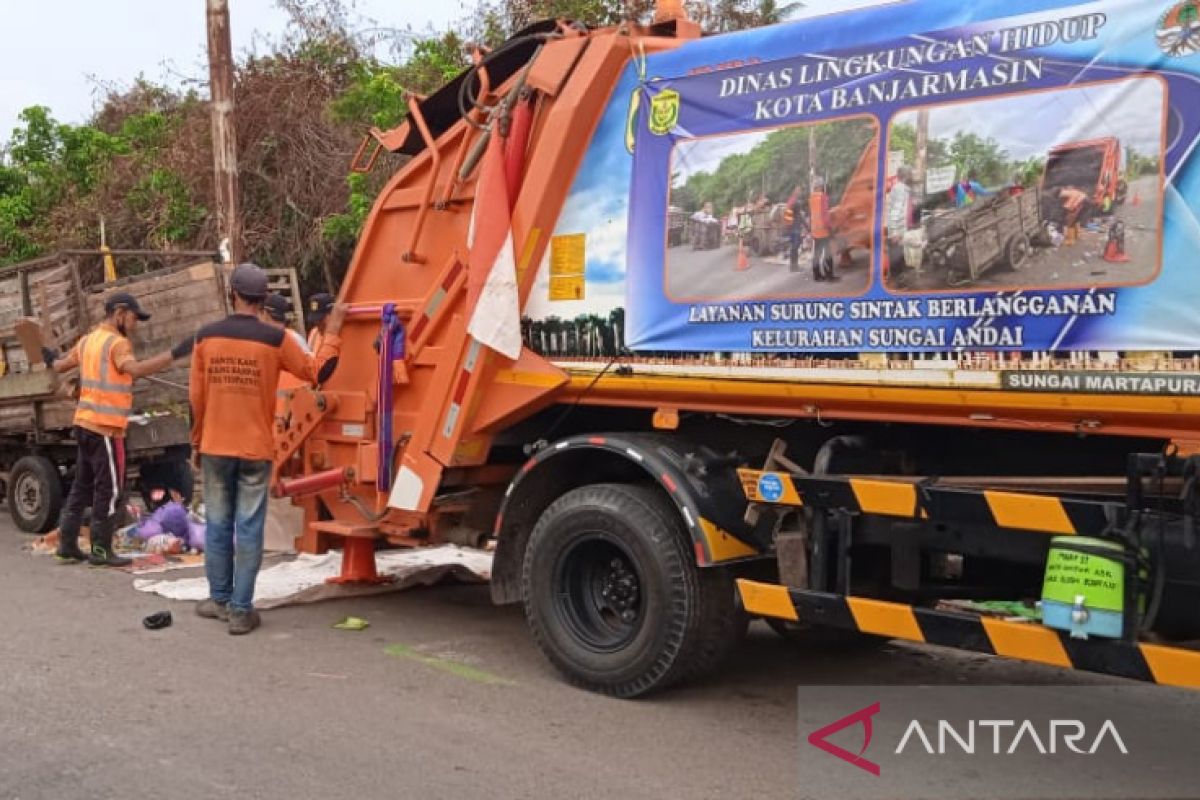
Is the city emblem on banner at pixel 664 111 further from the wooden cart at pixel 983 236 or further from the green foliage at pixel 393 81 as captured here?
the green foliage at pixel 393 81

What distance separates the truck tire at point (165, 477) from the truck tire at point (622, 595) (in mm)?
4923

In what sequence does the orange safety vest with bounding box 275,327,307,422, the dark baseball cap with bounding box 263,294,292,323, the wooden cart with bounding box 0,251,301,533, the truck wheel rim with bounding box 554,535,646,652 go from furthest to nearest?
the wooden cart with bounding box 0,251,301,533, the dark baseball cap with bounding box 263,294,292,323, the orange safety vest with bounding box 275,327,307,422, the truck wheel rim with bounding box 554,535,646,652

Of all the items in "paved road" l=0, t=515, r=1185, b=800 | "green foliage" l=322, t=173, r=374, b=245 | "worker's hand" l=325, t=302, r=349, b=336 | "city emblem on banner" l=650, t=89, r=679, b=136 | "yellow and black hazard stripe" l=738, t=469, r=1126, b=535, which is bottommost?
"paved road" l=0, t=515, r=1185, b=800

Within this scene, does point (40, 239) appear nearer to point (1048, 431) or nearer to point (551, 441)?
point (551, 441)

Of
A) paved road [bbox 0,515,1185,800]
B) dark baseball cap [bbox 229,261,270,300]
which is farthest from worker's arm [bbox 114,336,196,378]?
paved road [bbox 0,515,1185,800]

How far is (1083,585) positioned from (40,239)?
1585 centimetres

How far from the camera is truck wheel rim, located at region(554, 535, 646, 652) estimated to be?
15.3 feet

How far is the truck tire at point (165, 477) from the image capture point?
8836mm

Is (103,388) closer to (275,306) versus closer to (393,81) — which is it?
(275,306)

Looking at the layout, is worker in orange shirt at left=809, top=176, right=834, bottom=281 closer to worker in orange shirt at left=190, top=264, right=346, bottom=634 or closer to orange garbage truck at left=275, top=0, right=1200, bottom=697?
orange garbage truck at left=275, top=0, right=1200, bottom=697

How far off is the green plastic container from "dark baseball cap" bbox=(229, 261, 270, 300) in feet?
12.8

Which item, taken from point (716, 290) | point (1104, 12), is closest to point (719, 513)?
point (716, 290)

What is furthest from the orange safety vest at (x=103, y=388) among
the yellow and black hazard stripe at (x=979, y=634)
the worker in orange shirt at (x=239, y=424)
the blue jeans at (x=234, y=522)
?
the yellow and black hazard stripe at (x=979, y=634)

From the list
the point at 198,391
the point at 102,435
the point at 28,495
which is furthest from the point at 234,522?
the point at 28,495
